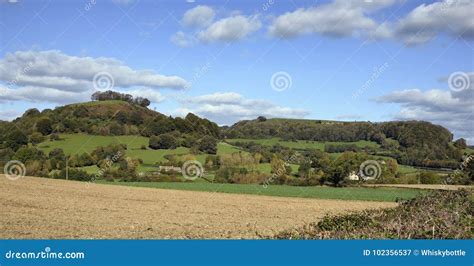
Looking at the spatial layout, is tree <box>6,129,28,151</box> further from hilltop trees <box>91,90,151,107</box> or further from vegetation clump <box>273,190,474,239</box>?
vegetation clump <box>273,190,474,239</box>

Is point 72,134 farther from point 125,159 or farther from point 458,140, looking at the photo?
point 458,140

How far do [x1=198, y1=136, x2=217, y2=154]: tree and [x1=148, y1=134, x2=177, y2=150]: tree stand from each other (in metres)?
3.58

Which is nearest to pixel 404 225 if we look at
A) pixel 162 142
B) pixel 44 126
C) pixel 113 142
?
pixel 162 142

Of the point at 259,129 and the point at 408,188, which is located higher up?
the point at 259,129

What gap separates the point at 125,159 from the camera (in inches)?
2501

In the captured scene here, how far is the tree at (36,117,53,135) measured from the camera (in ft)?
216

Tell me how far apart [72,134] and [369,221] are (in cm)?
5932

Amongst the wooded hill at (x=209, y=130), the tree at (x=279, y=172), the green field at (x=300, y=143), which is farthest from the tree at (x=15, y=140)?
the tree at (x=279, y=172)

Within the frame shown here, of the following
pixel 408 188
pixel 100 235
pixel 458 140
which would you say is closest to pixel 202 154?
pixel 408 188

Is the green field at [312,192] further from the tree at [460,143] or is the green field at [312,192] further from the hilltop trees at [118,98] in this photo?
the hilltop trees at [118,98]

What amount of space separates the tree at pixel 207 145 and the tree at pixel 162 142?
3.58 metres

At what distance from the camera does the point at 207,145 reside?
66.8 m

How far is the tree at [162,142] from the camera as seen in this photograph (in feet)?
212

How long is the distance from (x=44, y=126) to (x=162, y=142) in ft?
52.7
